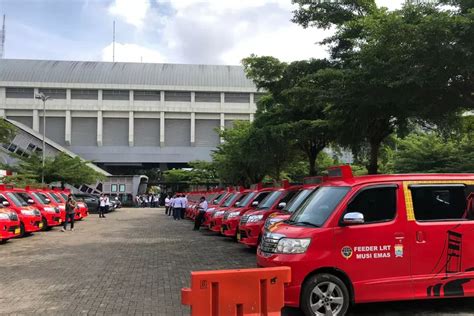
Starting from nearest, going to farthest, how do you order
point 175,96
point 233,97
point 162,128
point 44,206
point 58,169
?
point 44,206 < point 58,169 < point 162,128 < point 175,96 < point 233,97

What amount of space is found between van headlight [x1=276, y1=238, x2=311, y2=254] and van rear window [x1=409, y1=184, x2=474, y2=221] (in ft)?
5.57

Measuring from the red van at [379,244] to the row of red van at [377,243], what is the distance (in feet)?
0.04

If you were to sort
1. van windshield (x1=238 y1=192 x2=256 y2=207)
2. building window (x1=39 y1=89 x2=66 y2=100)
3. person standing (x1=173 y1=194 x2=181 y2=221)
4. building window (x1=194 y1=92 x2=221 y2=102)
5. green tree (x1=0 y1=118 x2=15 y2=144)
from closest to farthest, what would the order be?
van windshield (x1=238 y1=192 x2=256 y2=207) < green tree (x1=0 y1=118 x2=15 y2=144) < person standing (x1=173 y1=194 x2=181 y2=221) < building window (x1=39 y1=89 x2=66 y2=100) < building window (x1=194 y1=92 x2=221 y2=102)

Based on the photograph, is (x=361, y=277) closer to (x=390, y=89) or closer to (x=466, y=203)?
(x=466, y=203)

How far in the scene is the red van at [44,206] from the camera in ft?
65.3

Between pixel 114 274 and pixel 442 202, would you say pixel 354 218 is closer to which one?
pixel 442 202

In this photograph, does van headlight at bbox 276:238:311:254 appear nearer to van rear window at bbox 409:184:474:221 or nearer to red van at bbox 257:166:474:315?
red van at bbox 257:166:474:315

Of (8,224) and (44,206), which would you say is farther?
(44,206)

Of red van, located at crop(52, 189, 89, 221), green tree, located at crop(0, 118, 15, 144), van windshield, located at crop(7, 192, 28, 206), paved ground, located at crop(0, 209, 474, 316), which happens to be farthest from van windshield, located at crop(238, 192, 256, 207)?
green tree, located at crop(0, 118, 15, 144)

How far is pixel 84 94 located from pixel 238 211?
66750 millimetres

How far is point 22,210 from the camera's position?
58.6ft

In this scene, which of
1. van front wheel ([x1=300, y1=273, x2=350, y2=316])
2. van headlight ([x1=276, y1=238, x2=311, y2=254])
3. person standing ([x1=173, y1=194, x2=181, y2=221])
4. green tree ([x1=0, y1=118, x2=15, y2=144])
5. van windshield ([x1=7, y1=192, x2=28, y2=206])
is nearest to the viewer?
van front wheel ([x1=300, y1=273, x2=350, y2=316])

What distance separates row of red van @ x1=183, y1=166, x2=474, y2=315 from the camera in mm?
6855

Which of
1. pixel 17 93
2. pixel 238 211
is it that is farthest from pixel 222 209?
pixel 17 93
